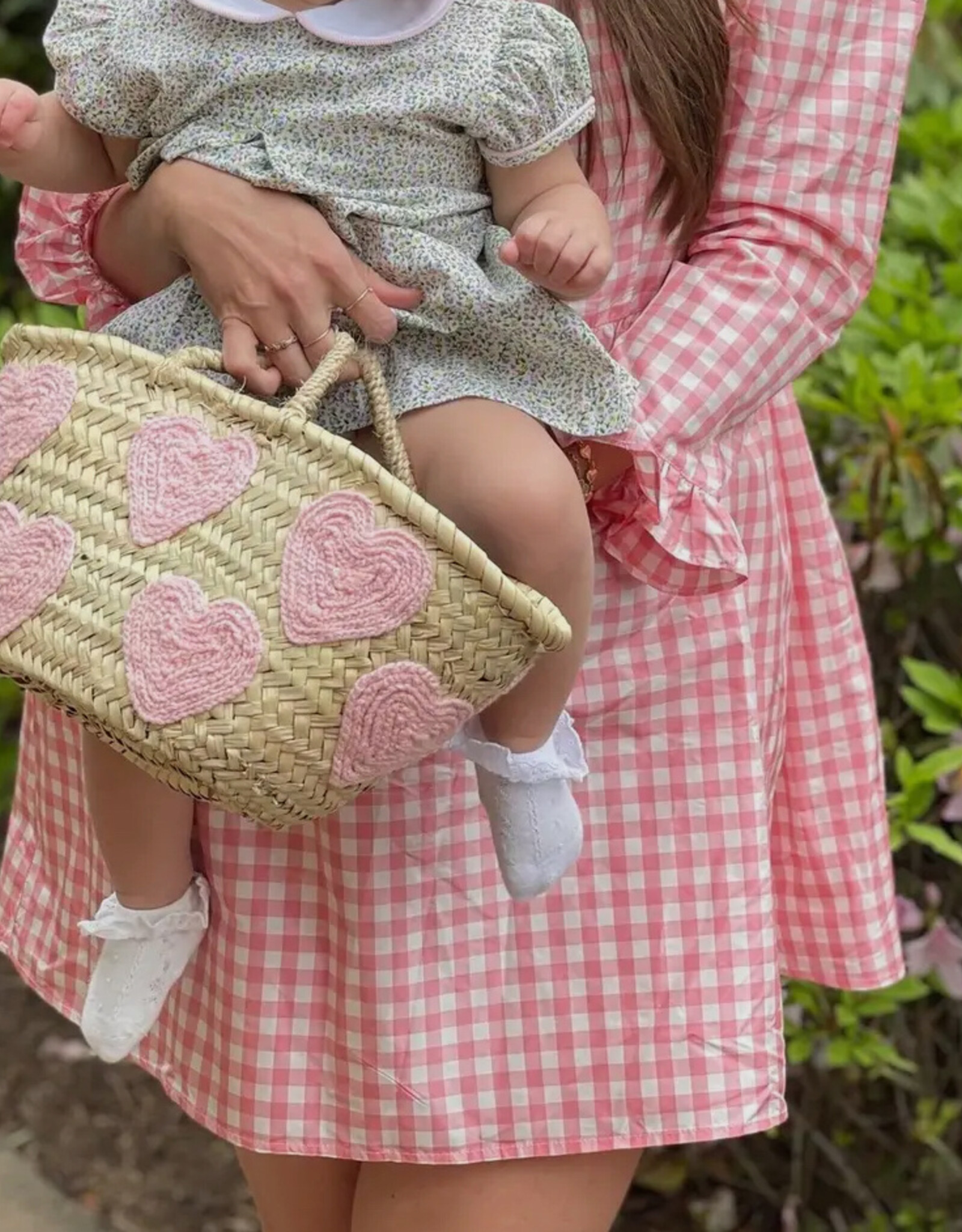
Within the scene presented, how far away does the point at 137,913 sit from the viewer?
1.20 meters

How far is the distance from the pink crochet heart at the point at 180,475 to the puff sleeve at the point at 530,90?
28 centimetres

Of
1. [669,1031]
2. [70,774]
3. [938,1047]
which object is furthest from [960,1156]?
[70,774]

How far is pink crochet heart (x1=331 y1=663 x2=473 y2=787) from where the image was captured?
911 mm

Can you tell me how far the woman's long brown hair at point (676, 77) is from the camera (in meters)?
1.13

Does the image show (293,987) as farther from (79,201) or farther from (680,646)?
(79,201)

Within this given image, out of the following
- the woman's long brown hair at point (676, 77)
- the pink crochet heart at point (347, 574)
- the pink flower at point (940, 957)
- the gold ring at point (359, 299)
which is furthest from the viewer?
the pink flower at point (940, 957)

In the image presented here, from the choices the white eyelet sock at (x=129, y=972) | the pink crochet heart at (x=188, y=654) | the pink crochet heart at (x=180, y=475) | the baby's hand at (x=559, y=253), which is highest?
the baby's hand at (x=559, y=253)

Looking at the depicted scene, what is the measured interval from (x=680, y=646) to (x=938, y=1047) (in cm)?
109

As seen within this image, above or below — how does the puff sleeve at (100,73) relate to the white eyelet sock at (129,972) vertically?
above

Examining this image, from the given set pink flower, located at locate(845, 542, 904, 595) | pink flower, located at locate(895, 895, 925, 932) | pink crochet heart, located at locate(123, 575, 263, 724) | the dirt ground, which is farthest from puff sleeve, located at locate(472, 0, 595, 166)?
the dirt ground

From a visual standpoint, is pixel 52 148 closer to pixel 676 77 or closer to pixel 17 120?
pixel 17 120

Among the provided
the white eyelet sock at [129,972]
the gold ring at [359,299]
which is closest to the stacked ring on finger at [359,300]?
the gold ring at [359,299]

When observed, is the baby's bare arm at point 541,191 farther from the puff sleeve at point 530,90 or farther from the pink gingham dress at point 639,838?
the pink gingham dress at point 639,838

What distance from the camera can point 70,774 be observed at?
139 centimetres
